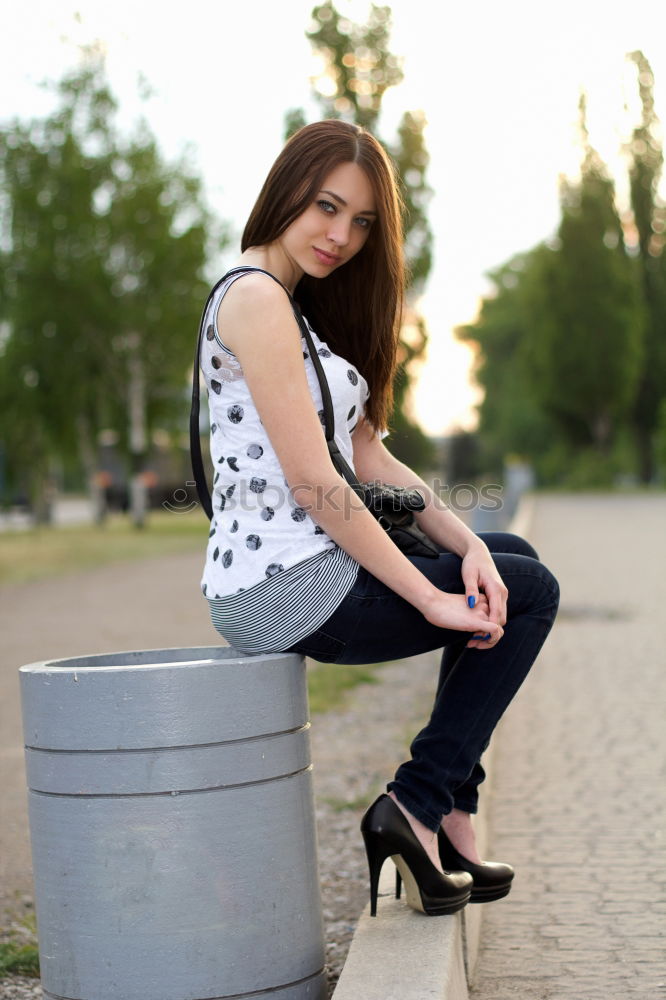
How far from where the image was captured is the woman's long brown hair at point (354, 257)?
3078mm

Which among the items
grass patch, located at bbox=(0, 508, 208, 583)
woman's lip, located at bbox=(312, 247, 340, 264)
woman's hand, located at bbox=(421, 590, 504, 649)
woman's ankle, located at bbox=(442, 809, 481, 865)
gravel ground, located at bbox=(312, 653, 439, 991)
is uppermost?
woman's lip, located at bbox=(312, 247, 340, 264)

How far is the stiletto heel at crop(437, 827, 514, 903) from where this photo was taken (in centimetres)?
327

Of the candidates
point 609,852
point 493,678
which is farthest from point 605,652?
point 493,678

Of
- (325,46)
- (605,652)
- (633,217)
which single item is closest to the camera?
(605,652)

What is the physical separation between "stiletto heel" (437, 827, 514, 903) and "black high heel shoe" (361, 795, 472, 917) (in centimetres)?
15

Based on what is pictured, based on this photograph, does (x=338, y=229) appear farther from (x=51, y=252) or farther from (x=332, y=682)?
(x=51, y=252)

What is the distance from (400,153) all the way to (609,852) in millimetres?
28249

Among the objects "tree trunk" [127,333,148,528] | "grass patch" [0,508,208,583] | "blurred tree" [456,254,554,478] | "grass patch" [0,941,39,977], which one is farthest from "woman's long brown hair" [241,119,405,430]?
"blurred tree" [456,254,554,478]

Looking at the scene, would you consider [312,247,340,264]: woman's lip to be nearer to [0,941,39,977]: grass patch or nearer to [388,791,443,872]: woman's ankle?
[388,791,443,872]: woman's ankle

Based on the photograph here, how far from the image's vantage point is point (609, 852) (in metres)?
4.49

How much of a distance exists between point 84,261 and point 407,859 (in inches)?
1164

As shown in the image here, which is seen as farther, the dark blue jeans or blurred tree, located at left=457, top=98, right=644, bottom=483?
blurred tree, located at left=457, top=98, right=644, bottom=483

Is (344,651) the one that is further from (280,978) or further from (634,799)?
(634,799)

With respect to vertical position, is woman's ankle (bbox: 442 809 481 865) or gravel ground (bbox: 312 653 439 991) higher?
woman's ankle (bbox: 442 809 481 865)
